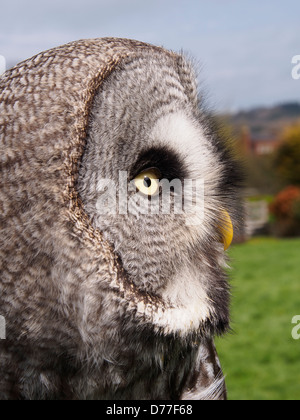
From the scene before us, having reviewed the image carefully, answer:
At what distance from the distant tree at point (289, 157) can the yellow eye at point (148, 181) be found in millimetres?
14257

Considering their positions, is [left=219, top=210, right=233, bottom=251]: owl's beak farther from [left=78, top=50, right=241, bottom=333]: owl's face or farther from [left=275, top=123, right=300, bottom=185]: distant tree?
[left=275, top=123, right=300, bottom=185]: distant tree

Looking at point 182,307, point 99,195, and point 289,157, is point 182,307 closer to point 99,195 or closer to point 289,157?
point 99,195

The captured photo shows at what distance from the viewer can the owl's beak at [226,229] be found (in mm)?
1145

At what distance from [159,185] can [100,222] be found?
0.14m

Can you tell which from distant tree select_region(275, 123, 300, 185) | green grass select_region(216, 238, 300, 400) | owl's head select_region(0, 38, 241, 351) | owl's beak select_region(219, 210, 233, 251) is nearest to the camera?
owl's head select_region(0, 38, 241, 351)

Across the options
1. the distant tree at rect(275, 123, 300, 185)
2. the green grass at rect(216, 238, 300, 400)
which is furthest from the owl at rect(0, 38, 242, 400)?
the distant tree at rect(275, 123, 300, 185)

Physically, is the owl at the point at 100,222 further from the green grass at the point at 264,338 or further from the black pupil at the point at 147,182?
the green grass at the point at 264,338

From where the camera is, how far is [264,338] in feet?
15.8

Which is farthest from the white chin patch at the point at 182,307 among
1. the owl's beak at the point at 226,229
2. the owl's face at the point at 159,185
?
the owl's beak at the point at 226,229

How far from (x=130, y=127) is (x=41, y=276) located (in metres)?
0.31

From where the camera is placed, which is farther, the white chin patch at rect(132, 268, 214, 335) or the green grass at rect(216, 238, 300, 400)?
the green grass at rect(216, 238, 300, 400)

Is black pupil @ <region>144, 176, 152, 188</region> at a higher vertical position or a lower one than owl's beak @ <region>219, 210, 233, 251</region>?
higher

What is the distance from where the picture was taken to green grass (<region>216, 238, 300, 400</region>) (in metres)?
3.91
